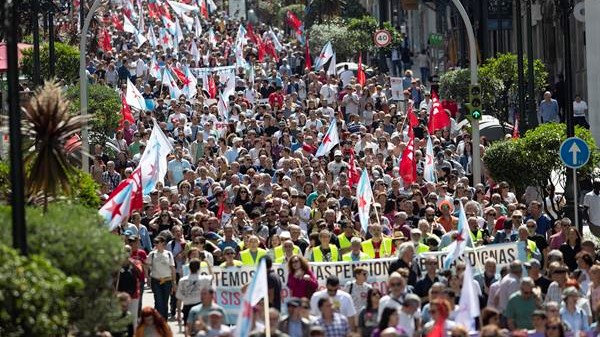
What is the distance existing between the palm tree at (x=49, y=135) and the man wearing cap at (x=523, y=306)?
4.35m

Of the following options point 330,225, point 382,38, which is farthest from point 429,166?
point 382,38

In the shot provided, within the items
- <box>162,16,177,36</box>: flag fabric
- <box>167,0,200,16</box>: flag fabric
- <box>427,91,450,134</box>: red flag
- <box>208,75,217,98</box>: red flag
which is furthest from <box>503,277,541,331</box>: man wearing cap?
<box>167,0,200,16</box>: flag fabric

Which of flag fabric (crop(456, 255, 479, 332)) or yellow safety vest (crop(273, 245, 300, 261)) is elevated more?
yellow safety vest (crop(273, 245, 300, 261))

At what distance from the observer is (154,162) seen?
2694cm

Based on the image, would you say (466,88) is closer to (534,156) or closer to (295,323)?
(534,156)

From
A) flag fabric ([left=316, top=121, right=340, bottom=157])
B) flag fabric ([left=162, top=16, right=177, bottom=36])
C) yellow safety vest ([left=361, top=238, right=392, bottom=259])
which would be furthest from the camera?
flag fabric ([left=162, top=16, right=177, bottom=36])

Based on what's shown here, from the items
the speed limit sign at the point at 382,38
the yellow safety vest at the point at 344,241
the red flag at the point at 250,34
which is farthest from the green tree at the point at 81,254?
the red flag at the point at 250,34

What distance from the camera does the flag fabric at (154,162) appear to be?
26656mm

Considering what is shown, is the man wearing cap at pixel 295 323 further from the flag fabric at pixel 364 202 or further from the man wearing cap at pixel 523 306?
the flag fabric at pixel 364 202

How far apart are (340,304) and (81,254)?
3123 mm

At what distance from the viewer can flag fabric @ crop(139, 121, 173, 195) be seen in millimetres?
26656

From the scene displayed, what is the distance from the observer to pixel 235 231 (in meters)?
24.6

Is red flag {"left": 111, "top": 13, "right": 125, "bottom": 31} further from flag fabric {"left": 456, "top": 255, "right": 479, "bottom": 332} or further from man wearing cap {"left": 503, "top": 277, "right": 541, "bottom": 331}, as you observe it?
flag fabric {"left": 456, "top": 255, "right": 479, "bottom": 332}

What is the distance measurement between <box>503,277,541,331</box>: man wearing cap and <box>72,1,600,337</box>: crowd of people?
0.8 inches
